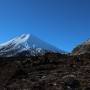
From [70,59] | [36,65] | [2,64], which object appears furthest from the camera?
[70,59]

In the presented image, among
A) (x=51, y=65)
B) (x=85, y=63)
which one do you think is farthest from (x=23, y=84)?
(x=85, y=63)

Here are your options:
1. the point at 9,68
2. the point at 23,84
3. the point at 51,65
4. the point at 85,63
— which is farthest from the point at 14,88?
the point at 85,63

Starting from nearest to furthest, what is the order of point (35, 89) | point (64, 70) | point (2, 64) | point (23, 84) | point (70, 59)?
1. point (35, 89)
2. point (23, 84)
3. point (64, 70)
4. point (2, 64)
5. point (70, 59)

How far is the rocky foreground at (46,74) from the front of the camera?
21250mm

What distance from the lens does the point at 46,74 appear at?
24906 millimetres

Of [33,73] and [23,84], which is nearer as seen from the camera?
[23,84]

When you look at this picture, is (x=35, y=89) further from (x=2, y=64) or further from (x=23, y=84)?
(x=2, y=64)

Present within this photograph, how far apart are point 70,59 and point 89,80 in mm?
9123

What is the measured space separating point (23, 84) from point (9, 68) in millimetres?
4358

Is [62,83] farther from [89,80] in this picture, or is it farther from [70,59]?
[70,59]

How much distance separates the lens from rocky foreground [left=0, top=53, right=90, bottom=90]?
21.2 m

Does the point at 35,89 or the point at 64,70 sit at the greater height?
the point at 64,70

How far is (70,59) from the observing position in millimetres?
31141

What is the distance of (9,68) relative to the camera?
2623 cm
